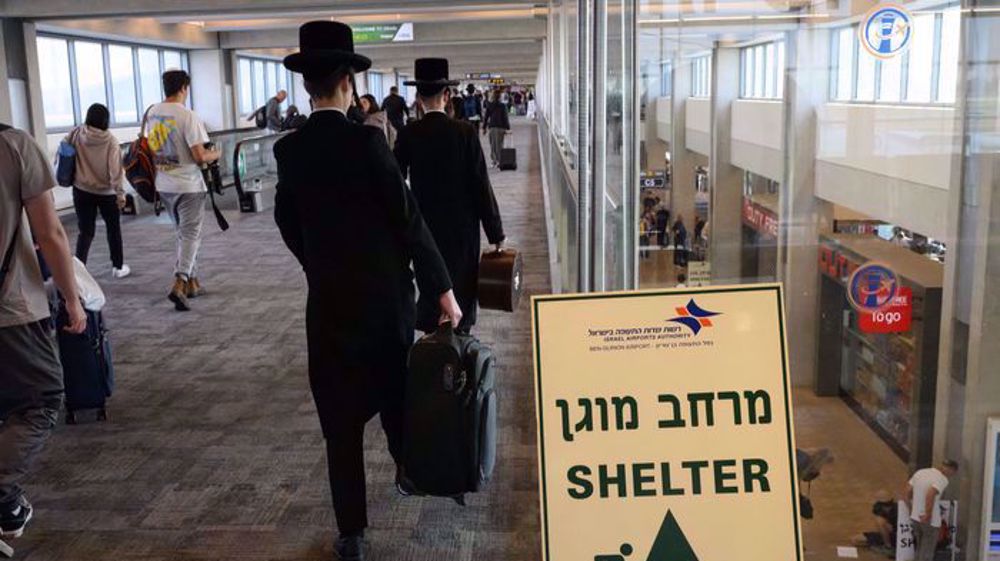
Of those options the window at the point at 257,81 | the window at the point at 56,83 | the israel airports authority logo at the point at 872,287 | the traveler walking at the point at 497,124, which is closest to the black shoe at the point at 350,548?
the israel airports authority logo at the point at 872,287

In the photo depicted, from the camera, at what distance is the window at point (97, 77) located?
1617 centimetres

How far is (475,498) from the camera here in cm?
396

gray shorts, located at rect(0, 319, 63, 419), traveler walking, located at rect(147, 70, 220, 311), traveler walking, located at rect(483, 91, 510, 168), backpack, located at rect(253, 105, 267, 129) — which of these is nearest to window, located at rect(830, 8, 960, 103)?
gray shorts, located at rect(0, 319, 63, 419)

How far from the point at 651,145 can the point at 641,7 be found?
2.76ft

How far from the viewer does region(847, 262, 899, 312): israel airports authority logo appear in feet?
10.2

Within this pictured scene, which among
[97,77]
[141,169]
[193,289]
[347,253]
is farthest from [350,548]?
[97,77]

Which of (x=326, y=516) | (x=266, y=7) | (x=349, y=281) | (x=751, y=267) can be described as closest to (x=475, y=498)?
(x=326, y=516)

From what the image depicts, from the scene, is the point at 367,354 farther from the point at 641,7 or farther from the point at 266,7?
the point at 266,7

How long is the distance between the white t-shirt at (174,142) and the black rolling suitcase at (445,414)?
453 cm

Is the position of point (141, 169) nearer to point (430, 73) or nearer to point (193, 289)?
point (193, 289)

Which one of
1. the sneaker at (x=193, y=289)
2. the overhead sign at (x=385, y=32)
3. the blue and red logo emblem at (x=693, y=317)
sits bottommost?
the sneaker at (x=193, y=289)

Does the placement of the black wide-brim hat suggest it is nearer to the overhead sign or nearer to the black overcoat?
the black overcoat

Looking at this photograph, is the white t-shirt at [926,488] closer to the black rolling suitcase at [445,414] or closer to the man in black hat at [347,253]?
the black rolling suitcase at [445,414]

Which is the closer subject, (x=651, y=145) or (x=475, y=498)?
(x=475, y=498)
